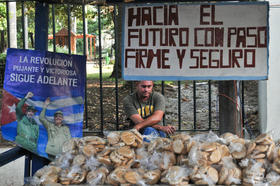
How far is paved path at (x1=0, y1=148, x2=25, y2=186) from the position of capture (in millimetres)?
5020

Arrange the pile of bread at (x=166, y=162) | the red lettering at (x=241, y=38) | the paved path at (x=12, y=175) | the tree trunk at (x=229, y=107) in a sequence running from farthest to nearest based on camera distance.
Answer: the paved path at (x=12, y=175), the tree trunk at (x=229, y=107), the red lettering at (x=241, y=38), the pile of bread at (x=166, y=162)

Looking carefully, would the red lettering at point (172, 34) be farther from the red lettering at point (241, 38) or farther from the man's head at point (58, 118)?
the man's head at point (58, 118)

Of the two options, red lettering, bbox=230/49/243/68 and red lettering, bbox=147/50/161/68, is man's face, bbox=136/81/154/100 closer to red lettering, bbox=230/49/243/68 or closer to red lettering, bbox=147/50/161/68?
red lettering, bbox=147/50/161/68

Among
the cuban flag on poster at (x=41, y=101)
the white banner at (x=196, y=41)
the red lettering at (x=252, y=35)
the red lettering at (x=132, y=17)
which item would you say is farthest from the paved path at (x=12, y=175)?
the red lettering at (x=252, y=35)

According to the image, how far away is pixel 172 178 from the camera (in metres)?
2.35

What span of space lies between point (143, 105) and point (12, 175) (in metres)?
2.04

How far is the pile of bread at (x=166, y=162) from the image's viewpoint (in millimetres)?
2371

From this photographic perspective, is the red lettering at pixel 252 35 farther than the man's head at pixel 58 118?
No

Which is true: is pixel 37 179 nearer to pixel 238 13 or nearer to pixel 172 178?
pixel 172 178

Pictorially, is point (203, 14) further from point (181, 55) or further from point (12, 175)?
point (12, 175)

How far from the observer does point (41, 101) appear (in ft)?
11.2

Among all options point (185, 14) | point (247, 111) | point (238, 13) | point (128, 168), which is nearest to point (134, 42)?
point (185, 14)

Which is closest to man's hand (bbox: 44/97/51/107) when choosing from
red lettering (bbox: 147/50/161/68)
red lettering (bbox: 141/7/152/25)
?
red lettering (bbox: 147/50/161/68)

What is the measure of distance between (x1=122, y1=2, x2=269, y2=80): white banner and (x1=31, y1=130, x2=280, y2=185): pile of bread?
546 mm
